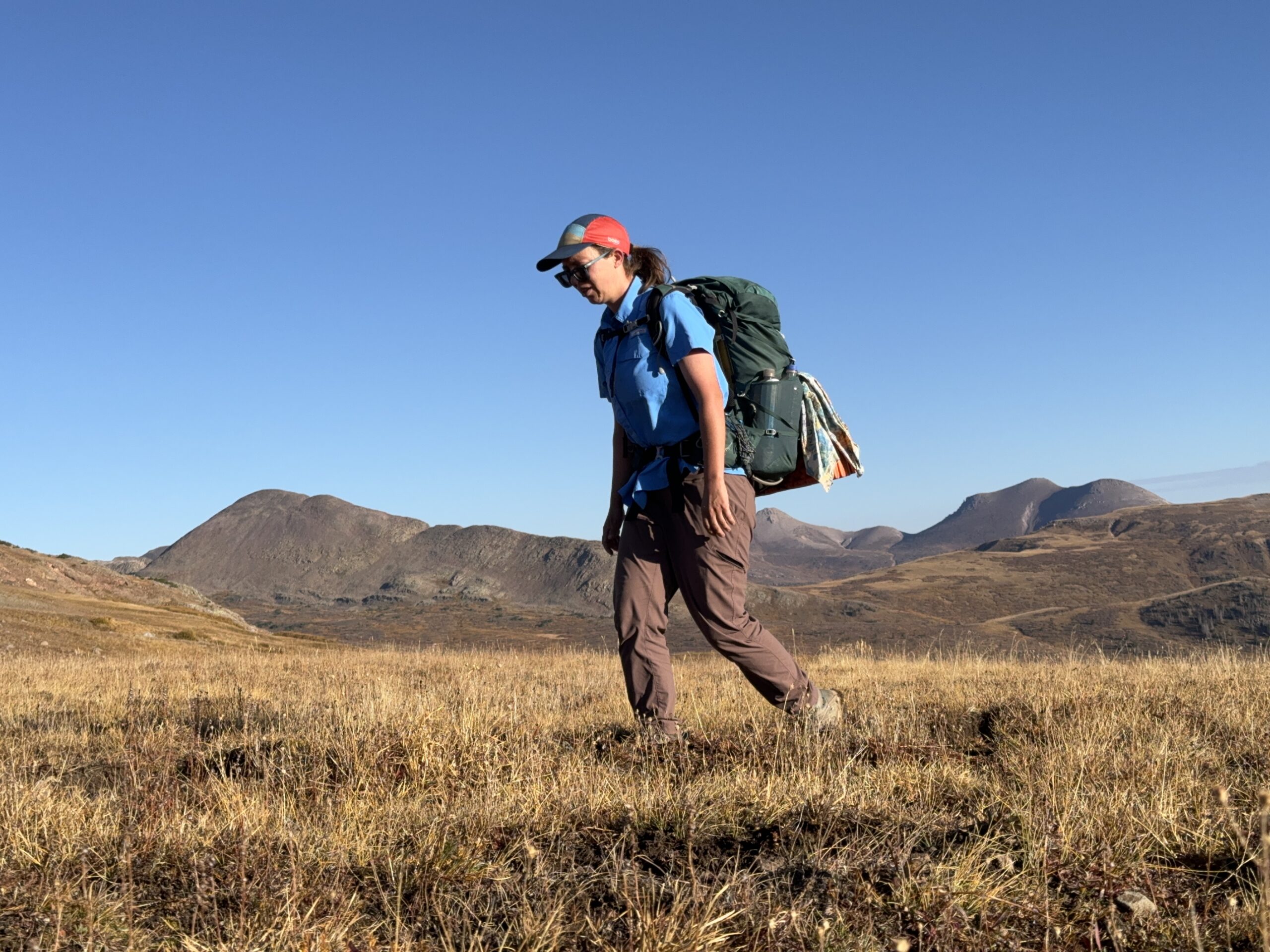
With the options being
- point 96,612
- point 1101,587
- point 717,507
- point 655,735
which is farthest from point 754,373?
point 1101,587

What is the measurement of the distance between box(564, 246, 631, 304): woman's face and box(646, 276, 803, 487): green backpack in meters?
0.21

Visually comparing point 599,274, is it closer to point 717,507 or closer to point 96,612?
point 717,507

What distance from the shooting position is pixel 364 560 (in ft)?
255

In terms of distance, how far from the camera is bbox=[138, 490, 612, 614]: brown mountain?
6800 cm

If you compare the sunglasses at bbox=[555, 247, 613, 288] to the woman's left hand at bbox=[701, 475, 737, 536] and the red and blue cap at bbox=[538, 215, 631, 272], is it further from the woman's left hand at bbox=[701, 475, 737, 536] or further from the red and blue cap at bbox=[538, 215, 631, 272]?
the woman's left hand at bbox=[701, 475, 737, 536]

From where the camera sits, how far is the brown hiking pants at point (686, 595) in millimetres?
4254

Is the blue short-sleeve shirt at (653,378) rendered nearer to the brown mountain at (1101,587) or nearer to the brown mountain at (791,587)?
the brown mountain at (1101,587)

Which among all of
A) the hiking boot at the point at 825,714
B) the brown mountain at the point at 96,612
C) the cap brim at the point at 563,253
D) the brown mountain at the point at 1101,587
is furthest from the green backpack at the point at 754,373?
the brown mountain at the point at 1101,587

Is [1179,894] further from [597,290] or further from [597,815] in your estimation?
[597,290]

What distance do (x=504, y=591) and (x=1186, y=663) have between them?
2434 inches

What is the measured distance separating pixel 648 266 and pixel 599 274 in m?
0.32

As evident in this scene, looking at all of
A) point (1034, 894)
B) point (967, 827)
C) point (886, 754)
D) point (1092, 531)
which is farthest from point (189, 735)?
point (1092, 531)

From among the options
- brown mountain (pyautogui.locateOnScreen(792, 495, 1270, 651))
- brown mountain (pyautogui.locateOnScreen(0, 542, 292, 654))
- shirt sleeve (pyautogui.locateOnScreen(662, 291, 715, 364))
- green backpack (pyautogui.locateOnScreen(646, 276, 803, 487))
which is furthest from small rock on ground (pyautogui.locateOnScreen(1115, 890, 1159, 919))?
brown mountain (pyautogui.locateOnScreen(792, 495, 1270, 651))

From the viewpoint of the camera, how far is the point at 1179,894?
2422 mm
